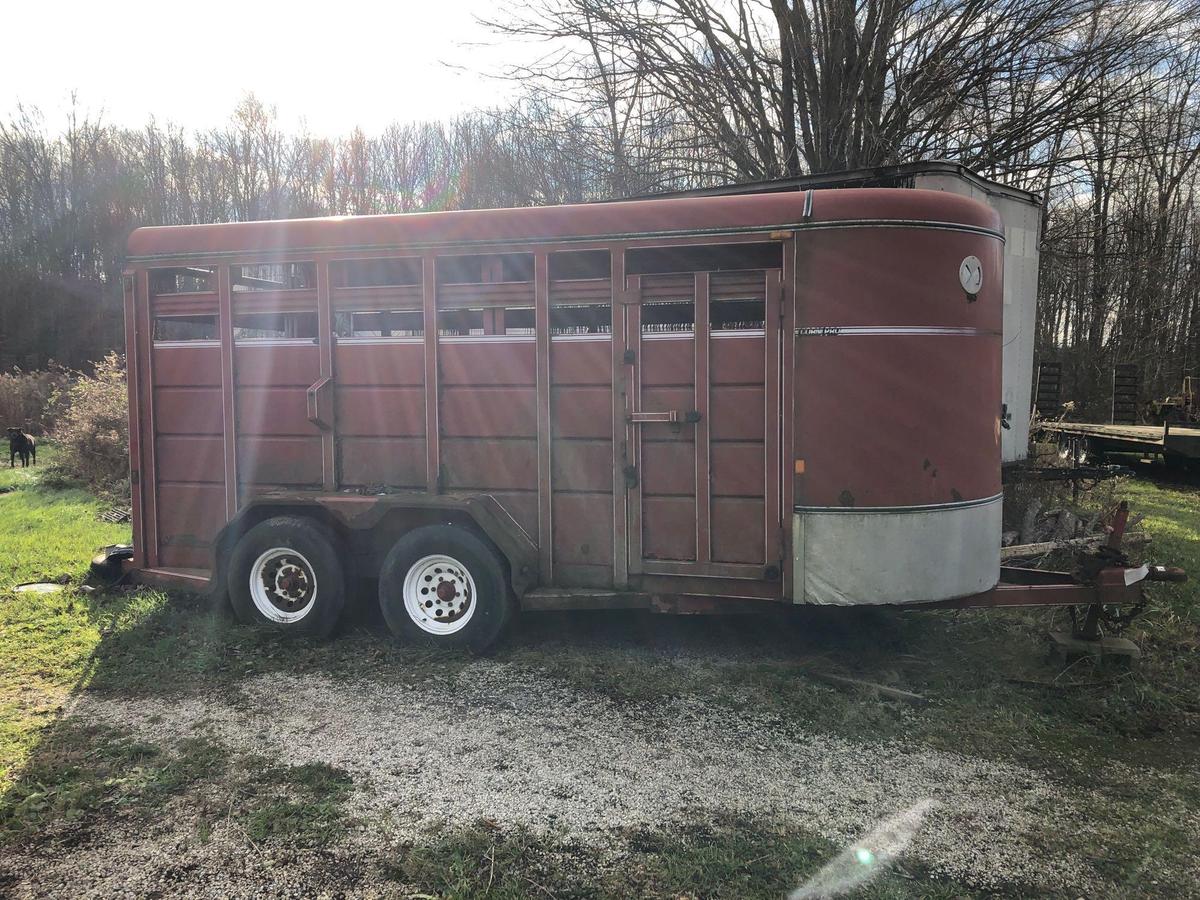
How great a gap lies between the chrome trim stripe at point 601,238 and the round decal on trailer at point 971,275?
0.18 m

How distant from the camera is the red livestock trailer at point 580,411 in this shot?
4562 millimetres

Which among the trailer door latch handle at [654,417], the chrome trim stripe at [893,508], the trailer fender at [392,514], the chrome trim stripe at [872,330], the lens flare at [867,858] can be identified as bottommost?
the lens flare at [867,858]

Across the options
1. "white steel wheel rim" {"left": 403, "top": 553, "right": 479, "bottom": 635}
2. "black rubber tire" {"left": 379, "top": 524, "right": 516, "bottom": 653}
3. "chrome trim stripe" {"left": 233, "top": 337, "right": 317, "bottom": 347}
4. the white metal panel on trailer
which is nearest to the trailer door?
"black rubber tire" {"left": 379, "top": 524, "right": 516, "bottom": 653}

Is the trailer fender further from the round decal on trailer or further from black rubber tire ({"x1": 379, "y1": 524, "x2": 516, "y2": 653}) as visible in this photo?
the round decal on trailer

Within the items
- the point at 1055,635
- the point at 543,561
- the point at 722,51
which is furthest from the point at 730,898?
the point at 722,51

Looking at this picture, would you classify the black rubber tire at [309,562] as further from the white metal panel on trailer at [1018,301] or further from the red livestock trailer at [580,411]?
A: the white metal panel on trailer at [1018,301]

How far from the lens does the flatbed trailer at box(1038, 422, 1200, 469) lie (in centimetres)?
1243

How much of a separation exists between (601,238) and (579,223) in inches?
6.8

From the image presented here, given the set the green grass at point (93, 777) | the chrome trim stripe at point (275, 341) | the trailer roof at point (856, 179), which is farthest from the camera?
the trailer roof at point (856, 179)

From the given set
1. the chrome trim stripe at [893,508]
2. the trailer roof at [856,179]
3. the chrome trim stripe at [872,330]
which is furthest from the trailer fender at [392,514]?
the trailer roof at [856,179]

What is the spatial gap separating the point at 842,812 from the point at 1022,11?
36.2 feet

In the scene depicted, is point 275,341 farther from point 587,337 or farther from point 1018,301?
point 1018,301

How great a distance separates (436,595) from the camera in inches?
210

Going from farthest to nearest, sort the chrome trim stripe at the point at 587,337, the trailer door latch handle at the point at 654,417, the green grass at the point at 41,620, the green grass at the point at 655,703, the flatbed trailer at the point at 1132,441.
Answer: the flatbed trailer at the point at 1132,441 < the chrome trim stripe at the point at 587,337 < the trailer door latch handle at the point at 654,417 < the green grass at the point at 41,620 < the green grass at the point at 655,703
